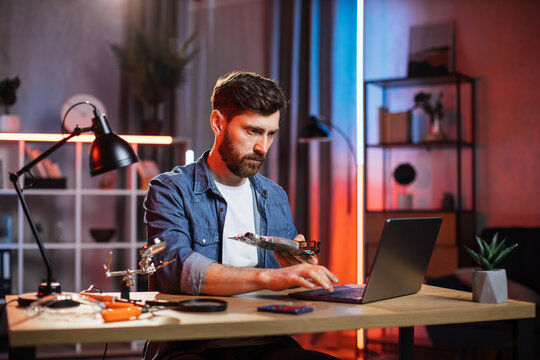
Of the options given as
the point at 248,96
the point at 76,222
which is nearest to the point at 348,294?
the point at 248,96

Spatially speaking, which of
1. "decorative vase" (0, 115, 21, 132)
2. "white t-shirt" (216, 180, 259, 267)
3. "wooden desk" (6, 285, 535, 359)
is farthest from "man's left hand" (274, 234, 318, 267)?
"decorative vase" (0, 115, 21, 132)

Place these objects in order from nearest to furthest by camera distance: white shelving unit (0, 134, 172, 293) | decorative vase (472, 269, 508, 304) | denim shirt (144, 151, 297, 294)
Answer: decorative vase (472, 269, 508, 304)
denim shirt (144, 151, 297, 294)
white shelving unit (0, 134, 172, 293)

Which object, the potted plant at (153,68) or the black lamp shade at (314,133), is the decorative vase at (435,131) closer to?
the black lamp shade at (314,133)

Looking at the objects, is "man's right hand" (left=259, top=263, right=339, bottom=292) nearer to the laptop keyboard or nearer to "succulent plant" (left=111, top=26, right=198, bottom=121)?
the laptop keyboard

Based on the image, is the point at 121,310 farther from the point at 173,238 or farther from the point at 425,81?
the point at 425,81

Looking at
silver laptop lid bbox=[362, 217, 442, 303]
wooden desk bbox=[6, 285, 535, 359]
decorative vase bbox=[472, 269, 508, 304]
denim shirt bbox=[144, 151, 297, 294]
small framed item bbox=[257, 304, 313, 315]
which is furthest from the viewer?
denim shirt bbox=[144, 151, 297, 294]

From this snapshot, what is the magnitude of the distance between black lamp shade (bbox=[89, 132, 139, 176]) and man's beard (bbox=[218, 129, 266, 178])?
13.7 inches

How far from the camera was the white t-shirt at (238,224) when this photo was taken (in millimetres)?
1926

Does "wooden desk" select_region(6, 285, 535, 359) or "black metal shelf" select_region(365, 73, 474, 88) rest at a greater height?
"black metal shelf" select_region(365, 73, 474, 88)

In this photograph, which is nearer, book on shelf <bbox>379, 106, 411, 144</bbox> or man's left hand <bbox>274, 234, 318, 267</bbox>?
man's left hand <bbox>274, 234, 318, 267</bbox>

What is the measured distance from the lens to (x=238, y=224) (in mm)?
1979

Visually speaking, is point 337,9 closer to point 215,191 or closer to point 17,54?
point 17,54

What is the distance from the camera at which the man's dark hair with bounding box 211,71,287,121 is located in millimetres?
1878

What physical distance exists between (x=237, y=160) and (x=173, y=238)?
34 centimetres
